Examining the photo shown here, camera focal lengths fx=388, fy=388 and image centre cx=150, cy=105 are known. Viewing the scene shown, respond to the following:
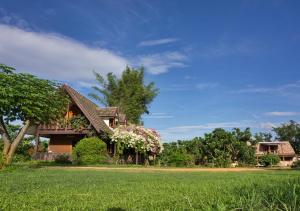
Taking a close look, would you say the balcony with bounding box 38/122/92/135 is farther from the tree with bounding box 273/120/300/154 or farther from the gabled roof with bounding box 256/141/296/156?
the tree with bounding box 273/120/300/154

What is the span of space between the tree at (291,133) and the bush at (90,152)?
5677 cm

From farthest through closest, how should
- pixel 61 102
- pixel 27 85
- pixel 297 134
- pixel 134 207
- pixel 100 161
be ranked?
1. pixel 297 134
2. pixel 100 161
3. pixel 61 102
4. pixel 27 85
5. pixel 134 207

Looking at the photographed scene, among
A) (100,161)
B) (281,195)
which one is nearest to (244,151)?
(100,161)

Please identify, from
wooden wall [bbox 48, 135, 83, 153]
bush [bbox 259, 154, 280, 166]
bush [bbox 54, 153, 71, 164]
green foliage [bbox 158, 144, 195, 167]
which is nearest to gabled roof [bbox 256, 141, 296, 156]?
bush [bbox 259, 154, 280, 166]

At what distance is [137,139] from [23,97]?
13.2 meters

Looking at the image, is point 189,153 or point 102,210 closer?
point 102,210

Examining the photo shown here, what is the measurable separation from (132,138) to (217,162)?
763 centimetres

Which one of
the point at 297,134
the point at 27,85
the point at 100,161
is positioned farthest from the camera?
the point at 297,134

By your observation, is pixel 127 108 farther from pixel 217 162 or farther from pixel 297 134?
pixel 297 134

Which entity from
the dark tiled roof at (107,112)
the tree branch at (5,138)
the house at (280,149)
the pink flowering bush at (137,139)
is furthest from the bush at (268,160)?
the tree branch at (5,138)

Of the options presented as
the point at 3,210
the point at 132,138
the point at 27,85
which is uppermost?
the point at 27,85

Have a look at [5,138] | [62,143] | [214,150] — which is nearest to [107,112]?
[62,143]

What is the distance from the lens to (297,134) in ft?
254

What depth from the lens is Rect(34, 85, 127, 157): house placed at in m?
32.3
